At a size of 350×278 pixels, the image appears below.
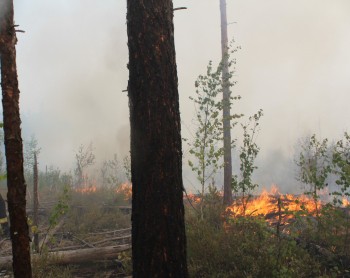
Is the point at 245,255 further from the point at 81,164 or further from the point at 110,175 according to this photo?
the point at 81,164

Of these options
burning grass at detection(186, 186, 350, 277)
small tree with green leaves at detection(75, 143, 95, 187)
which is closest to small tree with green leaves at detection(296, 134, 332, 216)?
burning grass at detection(186, 186, 350, 277)

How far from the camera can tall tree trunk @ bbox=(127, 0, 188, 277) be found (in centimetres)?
317

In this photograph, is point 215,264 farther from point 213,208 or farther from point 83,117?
point 83,117

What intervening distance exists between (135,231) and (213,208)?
625 cm

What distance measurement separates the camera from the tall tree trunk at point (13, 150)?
3.25 meters

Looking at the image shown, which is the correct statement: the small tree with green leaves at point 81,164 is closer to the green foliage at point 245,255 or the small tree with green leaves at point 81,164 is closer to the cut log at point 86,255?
the cut log at point 86,255

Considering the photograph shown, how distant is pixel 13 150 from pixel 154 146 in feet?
4.51

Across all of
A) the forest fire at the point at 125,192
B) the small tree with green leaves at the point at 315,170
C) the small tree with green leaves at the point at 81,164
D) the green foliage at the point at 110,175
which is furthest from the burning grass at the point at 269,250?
the small tree with green leaves at the point at 81,164

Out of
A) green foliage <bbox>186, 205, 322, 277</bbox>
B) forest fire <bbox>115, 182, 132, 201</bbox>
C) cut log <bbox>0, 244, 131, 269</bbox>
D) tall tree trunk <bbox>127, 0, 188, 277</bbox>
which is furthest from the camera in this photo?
forest fire <bbox>115, 182, 132, 201</bbox>

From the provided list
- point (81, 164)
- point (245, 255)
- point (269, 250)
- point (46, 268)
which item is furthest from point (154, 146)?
point (81, 164)

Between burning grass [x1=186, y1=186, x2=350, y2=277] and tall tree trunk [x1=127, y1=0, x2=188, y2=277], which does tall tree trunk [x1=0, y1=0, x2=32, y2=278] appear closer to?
tall tree trunk [x1=127, y1=0, x2=188, y2=277]

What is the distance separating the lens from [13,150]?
10.9 ft

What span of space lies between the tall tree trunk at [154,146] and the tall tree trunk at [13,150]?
41.6 inches

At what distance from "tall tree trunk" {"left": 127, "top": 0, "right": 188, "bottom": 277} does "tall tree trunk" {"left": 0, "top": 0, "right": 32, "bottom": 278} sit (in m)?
1.06
